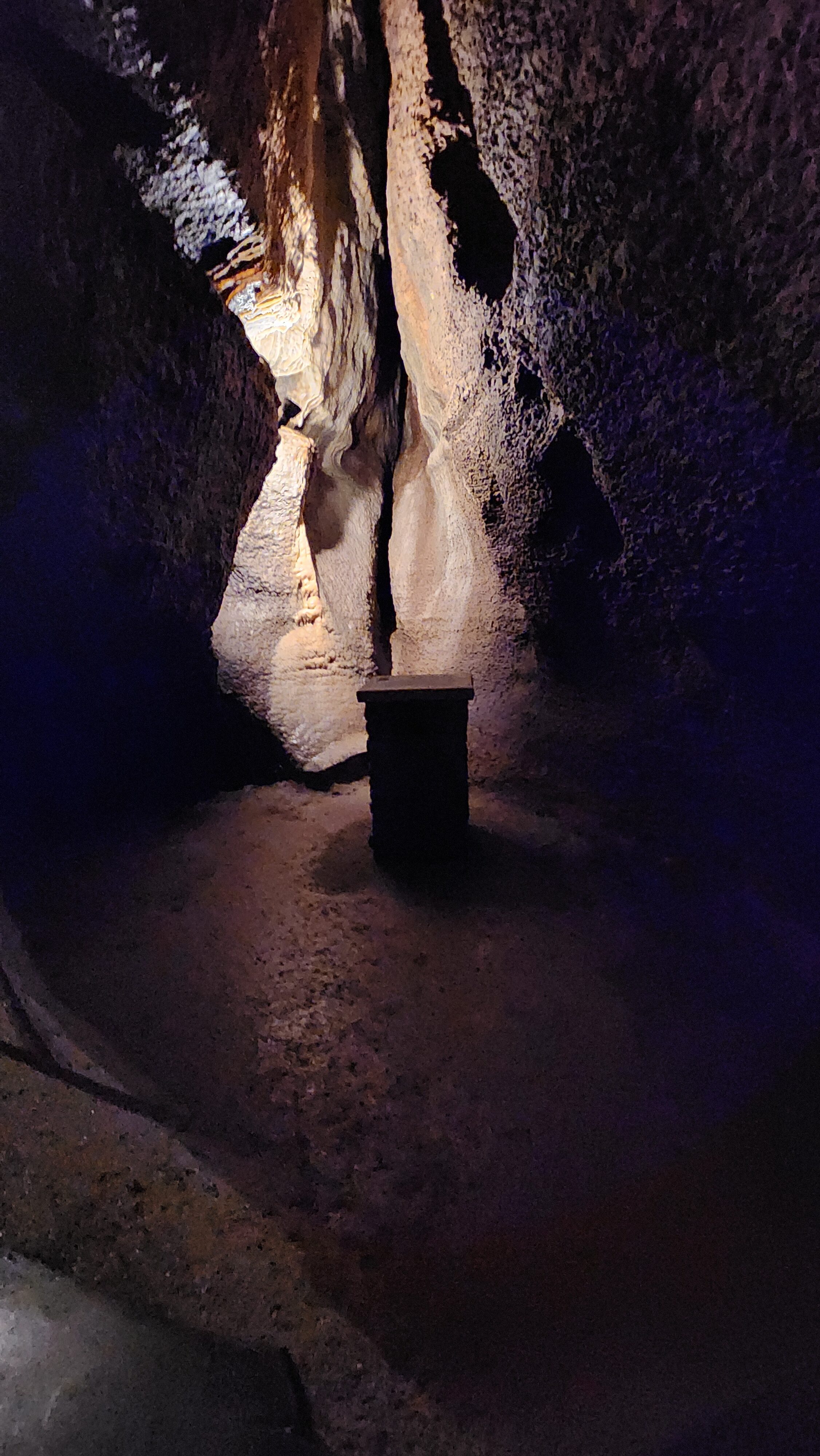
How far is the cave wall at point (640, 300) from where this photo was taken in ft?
7.30

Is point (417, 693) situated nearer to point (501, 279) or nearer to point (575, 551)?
point (575, 551)

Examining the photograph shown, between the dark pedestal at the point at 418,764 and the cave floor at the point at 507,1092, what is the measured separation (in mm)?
188

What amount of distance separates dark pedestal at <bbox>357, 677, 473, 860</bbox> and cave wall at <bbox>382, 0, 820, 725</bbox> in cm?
114

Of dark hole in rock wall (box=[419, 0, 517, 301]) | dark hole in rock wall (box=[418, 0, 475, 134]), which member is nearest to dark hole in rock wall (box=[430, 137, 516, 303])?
dark hole in rock wall (box=[419, 0, 517, 301])

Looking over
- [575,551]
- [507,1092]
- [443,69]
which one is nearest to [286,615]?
[575,551]

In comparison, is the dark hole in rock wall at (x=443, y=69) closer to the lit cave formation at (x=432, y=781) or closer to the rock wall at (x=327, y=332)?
the lit cave formation at (x=432, y=781)

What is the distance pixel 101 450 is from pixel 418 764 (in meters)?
Answer: 2.18

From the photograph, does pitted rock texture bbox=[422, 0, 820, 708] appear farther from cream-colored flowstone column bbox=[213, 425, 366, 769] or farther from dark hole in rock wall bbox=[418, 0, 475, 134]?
cream-colored flowstone column bbox=[213, 425, 366, 769]

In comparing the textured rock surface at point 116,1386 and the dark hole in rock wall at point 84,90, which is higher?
the dark hole in rock wall at point 84,90

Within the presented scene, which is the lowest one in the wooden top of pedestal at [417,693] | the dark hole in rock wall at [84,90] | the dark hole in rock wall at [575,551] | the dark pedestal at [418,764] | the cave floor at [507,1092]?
the cave floor at [507,1092]

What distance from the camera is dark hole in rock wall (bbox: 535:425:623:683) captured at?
3908 mm

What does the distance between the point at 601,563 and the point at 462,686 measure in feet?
3.93

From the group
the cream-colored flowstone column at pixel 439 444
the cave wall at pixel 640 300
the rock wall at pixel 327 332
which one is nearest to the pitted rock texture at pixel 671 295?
the cave wall at pixel 640 300

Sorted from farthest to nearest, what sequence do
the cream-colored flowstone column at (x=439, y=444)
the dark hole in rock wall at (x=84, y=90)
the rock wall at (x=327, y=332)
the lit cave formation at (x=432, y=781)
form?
the rock wall at (x=327, y=332)
the cream-colored flowstone column at (x=439, y=444)
the dark hole in rock wall at (x=84, y=90)
the lit cave formation at (x=432, y=781)
